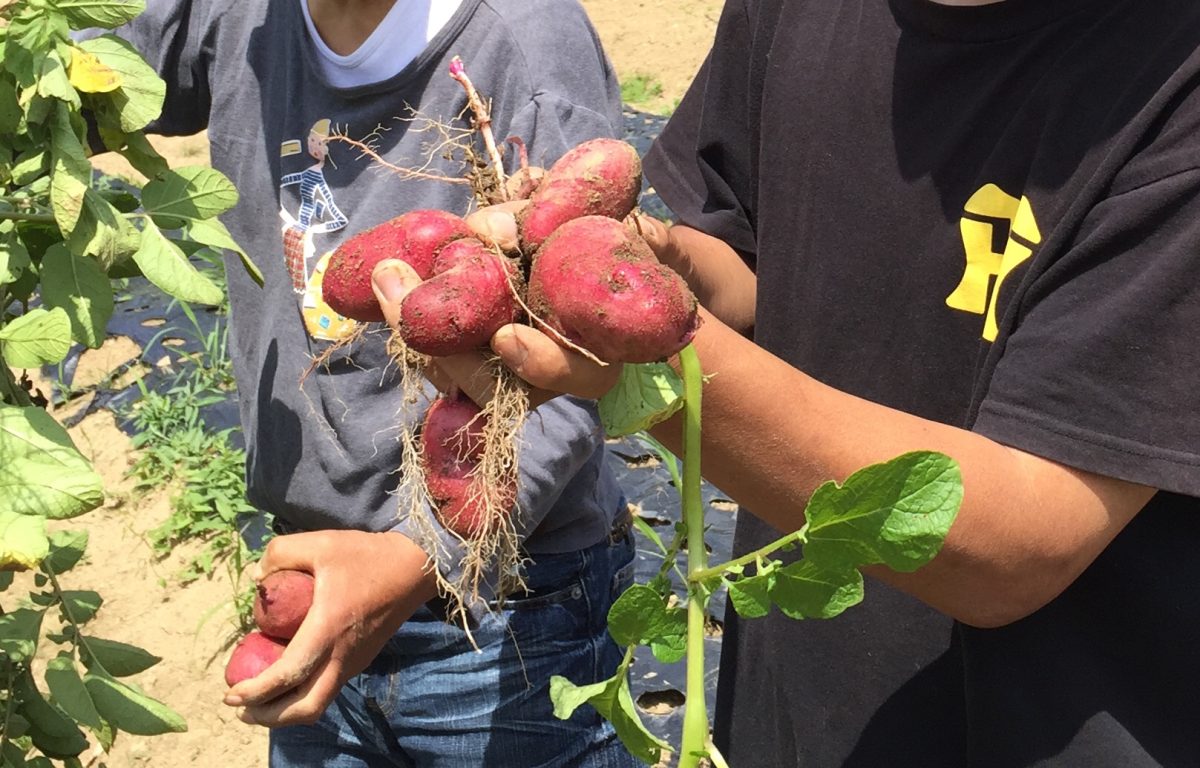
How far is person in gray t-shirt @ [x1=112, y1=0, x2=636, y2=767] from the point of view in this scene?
1381 mm

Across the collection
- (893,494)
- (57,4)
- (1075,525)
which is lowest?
(1075,525)

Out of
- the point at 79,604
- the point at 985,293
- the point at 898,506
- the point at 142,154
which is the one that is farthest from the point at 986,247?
→ the point at 79,604

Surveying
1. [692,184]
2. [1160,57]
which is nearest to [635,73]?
[692,184]

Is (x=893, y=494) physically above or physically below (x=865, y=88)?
below

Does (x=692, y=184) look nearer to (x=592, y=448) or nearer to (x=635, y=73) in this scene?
(x=592, y=448)

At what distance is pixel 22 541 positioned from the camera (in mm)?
964

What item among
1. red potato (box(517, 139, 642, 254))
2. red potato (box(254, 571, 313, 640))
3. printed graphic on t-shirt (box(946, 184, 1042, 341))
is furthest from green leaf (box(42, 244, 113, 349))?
printed graphic on t-shirt (box(946, 184, 1042, 341))

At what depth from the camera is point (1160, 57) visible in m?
0.99

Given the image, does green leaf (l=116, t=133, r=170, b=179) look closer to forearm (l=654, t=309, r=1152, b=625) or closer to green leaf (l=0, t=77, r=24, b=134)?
green leaf (l=0, t=77, r=24, b=134)

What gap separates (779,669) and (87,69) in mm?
1033

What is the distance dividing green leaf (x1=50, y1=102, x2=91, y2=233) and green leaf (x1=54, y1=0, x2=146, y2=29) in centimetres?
9

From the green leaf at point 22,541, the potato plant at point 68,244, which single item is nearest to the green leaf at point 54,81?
the potato plant at point 68,244

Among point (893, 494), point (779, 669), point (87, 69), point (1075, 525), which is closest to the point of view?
point (893, 494)

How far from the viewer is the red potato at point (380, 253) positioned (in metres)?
1.07
